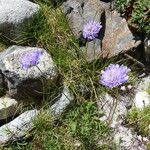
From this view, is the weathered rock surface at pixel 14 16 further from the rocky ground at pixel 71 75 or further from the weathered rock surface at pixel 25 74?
the weathered rock surface at pixel 25 74

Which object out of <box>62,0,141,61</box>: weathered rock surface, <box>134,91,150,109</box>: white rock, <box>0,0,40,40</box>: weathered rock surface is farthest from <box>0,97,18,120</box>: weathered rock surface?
<box>134,91,150,109</box>: white rock

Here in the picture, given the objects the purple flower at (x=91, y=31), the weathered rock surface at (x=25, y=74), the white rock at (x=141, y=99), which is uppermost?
the purple flower at (x=91, y=31)

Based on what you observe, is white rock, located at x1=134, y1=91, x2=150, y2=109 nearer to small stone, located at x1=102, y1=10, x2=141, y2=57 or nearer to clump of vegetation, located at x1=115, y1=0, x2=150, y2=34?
small stone, located at x1=102, y1=10, x2=141, y2=57

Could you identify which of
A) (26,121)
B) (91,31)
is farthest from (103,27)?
(26,121)

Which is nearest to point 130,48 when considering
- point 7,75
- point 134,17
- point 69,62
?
point 134,17

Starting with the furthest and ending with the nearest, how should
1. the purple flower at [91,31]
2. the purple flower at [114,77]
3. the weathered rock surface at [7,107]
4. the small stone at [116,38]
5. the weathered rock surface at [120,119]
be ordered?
the small stone at [116,38]
the weathered rock surface at [7,107]
the weathered rock surface at [120,119]
the purple flower at [91,31]
the purple flower at [114,77]

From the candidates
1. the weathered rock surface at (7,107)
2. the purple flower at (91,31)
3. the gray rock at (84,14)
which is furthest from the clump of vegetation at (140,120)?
the weathered rock surface at (7,107)
